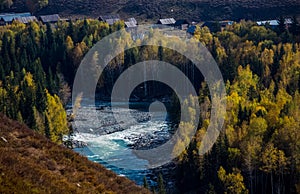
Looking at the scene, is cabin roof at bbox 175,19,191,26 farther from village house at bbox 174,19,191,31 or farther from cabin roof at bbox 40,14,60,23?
cabin roof at bbox 40,14,60,23

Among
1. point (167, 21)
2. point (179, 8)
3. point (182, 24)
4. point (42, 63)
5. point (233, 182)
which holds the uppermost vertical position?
point (179, 8)

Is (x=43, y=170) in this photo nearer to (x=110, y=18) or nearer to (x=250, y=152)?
(x=250, y=152)

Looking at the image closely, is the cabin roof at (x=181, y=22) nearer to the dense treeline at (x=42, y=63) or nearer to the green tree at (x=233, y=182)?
the dense treeline at (x=42, y=63)

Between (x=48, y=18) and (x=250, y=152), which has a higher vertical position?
(x=48, y=18)

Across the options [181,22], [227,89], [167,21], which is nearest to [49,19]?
[167,21]

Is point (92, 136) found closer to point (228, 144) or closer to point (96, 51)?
point (228, 144)

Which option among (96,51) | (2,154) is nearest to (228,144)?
(2,154)

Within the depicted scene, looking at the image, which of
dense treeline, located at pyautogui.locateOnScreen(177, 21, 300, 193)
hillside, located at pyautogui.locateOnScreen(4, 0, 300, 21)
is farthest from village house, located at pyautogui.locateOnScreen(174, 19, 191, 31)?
dense treeline, located at pyautogui.locateOnScreen(177, 21, 300, 193)
